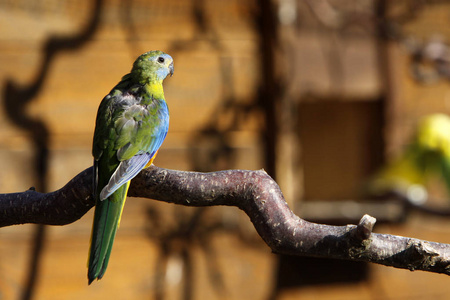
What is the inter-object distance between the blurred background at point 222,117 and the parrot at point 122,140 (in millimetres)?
1101

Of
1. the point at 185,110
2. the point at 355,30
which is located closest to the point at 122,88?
the point at 185,110

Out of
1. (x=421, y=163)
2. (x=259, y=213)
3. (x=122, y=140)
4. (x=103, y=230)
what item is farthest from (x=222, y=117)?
(x=259, y=213)

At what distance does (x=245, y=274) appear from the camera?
3.69 metres

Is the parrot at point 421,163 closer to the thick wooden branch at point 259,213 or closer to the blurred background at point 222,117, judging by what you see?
the blurred background at point 222,117

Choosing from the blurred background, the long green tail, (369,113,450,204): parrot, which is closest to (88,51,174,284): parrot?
the long green tail

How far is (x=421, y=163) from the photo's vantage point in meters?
3.35

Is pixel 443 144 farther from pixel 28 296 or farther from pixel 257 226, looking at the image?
pixel 28 296

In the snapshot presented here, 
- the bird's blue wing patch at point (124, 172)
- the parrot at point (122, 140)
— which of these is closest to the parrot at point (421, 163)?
the parrot at point (122, 140)

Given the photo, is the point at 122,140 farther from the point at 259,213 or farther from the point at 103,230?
the point at 259,213

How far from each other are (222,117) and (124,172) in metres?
1.81

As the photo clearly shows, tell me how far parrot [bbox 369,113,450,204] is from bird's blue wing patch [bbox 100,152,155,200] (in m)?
1.74

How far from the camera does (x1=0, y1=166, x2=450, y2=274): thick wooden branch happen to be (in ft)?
5.06

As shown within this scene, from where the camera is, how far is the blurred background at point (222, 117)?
3451 mm

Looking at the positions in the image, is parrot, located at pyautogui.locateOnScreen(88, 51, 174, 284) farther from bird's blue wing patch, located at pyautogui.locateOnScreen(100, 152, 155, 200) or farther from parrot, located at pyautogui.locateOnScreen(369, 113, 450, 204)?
parrot, located at pyautogui.locateOnScreen(369, 113, 450, 204)
